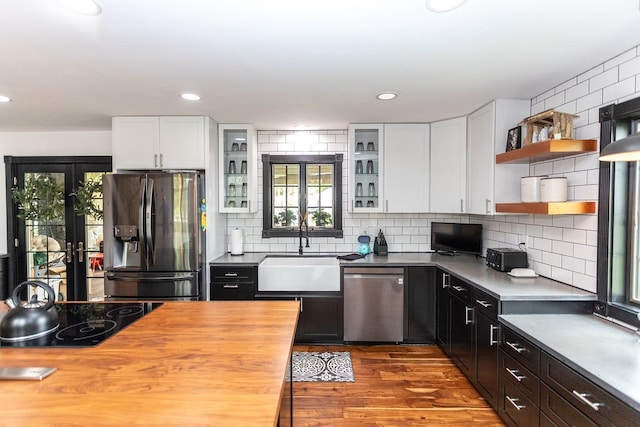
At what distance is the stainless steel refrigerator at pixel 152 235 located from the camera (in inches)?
122

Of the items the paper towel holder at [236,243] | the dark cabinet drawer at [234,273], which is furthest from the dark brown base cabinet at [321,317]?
the paper towel holder at [236,243]

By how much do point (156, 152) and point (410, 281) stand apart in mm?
2836

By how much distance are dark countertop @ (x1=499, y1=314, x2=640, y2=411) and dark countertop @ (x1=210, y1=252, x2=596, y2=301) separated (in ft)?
0.42

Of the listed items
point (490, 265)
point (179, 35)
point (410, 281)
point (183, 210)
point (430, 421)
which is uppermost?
point (179, 35)

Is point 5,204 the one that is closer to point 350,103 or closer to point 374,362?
point 350,103

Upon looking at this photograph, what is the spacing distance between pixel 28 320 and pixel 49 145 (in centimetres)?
341

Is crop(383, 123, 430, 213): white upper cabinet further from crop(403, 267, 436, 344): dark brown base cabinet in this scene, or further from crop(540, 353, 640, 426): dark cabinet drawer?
crop(540, 353, 640, 426): dark cabinet drawer

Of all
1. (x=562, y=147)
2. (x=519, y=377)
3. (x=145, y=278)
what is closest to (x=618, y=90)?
(x=562, y=147)

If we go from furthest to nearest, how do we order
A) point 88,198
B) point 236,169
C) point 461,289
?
point 236,169, point 88,198, point 461,289

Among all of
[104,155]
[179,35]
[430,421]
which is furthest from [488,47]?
[104,155]

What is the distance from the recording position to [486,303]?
7.70 feet

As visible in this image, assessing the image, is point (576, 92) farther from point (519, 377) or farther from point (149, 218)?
point (149, 218)

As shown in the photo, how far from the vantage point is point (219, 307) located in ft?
6.45

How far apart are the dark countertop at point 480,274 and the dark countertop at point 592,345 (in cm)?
13
